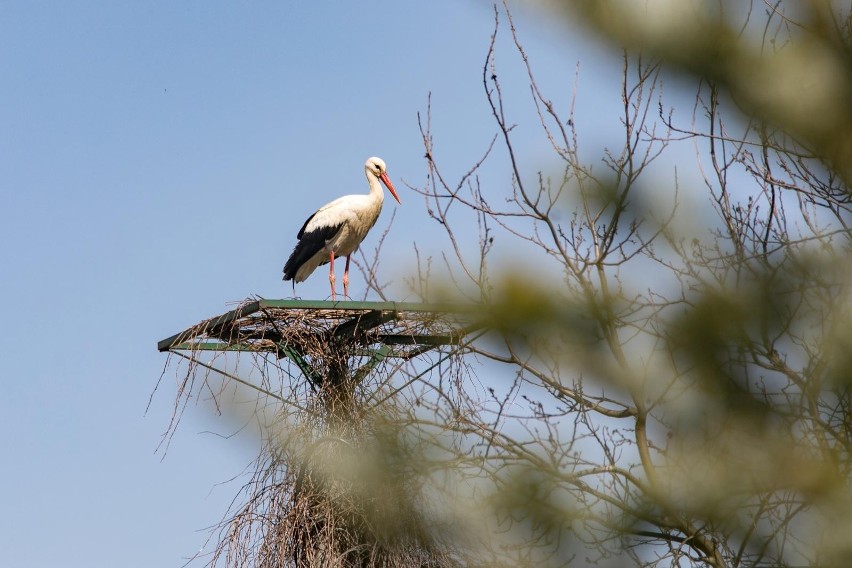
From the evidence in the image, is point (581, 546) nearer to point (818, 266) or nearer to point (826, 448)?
point (826, 448)

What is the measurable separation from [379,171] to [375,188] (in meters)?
0.22

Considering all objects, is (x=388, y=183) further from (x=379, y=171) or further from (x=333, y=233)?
(x=333, y=233)

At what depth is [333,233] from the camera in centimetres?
1055

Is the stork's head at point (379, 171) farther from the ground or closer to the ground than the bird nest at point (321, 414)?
farther from the ground

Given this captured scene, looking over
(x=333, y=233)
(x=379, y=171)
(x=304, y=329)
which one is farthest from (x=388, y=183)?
(x=304, y=329)

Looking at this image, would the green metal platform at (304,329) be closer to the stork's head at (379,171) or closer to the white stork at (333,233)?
the white stork at (333,233)

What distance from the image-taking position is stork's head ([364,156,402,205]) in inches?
438

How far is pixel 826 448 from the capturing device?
4.02 m

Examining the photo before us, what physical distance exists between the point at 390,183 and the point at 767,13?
7464 mm

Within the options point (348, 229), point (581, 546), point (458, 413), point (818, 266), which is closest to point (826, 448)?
point (818, 266)

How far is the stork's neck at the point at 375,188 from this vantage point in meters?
10.9

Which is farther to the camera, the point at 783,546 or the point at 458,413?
the point at 458,413

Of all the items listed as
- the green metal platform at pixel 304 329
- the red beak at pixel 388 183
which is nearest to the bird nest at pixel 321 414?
the green metal platform at pixel 304 329

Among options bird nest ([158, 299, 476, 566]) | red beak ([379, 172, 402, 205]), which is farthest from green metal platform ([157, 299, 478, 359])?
red beak ([379, 172, 402, 205])
